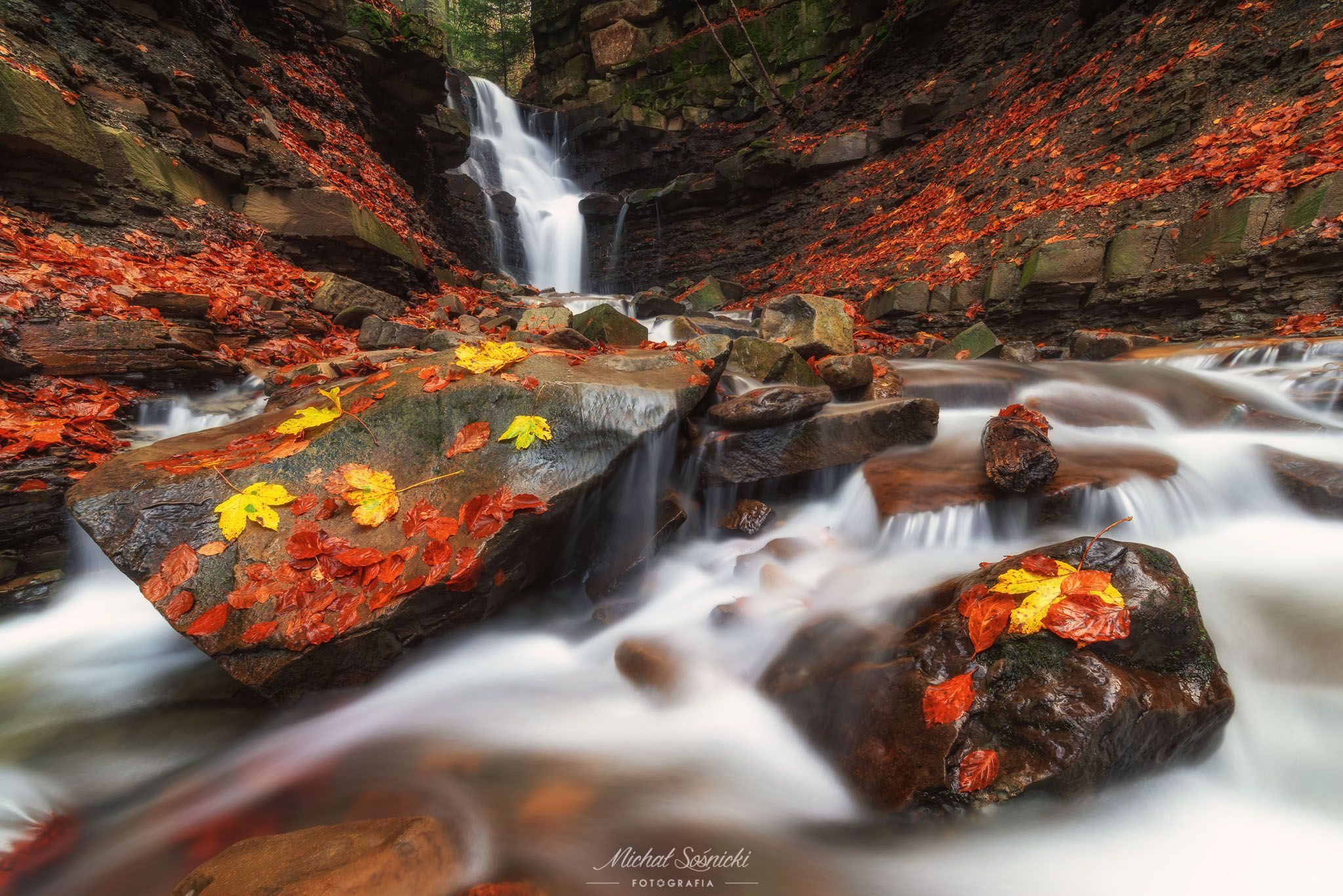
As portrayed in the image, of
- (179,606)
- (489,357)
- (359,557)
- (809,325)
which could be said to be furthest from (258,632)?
(809,325)

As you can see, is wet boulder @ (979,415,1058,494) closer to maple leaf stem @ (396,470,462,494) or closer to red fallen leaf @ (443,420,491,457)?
red fallen leaf @ (443,420,491,457)

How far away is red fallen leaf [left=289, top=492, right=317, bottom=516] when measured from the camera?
2.60m

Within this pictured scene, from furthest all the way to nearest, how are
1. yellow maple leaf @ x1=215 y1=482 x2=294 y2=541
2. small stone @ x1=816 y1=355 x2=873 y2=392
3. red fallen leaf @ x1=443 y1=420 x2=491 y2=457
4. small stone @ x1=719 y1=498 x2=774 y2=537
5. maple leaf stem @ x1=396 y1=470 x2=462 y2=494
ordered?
small stone @ x1=816 y1=355 x2=873 y2=392 < small stone @ x1=719 y1=498 x2=774 y2=537 < red fallen leaf @ x1=443 y1=420 x2=491 y2=457 < maple leaf stem @ x1=396 y1=470 x2=462 y2=494 < yellow maple leaf @ x1=215 y1=482 x2=294 y2=541

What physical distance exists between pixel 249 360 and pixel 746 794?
575cm

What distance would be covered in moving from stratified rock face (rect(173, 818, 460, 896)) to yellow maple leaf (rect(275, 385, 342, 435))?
218 cm

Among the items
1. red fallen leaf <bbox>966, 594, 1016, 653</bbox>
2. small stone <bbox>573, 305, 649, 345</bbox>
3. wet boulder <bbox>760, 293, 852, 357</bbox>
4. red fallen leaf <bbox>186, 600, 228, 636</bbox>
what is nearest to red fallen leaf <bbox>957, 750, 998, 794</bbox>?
red fallen leaf <bbox>966, 594, 1016, 653</bbox>

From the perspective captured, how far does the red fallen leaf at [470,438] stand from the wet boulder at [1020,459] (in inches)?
132

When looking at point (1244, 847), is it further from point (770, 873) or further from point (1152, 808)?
point (770, 873)

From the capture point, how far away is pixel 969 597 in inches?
77.4

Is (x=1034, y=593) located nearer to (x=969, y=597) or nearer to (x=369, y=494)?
(x=969, y=597)

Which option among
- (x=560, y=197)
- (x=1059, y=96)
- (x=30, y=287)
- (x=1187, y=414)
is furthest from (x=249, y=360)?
(x=560, y=197)

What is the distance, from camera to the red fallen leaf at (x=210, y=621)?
89.5 inches

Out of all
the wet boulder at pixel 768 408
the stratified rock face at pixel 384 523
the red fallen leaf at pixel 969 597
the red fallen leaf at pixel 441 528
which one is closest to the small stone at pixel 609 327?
the wet boulder at pixel 768 408

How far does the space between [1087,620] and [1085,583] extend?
172 mm
